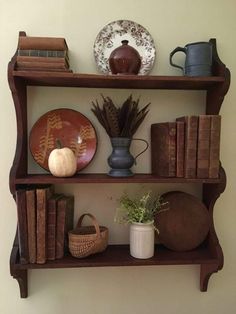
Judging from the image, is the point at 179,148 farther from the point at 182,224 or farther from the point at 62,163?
the point at 62,163

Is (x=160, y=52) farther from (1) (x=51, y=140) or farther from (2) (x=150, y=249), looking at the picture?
(2) (x=150, y=249)

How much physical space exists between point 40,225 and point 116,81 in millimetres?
557

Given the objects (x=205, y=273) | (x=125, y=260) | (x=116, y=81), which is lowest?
(x=205, y=273)

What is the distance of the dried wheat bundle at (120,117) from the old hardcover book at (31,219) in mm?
348

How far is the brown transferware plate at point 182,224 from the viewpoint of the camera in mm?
1095

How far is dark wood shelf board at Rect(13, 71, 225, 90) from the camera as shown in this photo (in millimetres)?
938

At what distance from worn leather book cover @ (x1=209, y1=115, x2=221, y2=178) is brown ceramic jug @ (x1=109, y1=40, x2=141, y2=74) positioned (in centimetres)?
34

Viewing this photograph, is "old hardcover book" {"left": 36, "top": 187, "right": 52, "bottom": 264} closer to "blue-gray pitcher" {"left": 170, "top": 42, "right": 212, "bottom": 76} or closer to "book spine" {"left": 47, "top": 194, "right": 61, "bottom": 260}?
"book spine" {"left": 47, "top": 194, "right": 61, "bottom": 260}

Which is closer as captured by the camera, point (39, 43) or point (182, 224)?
point (39, 43)

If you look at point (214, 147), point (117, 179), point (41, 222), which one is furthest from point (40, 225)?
point (214, 147)

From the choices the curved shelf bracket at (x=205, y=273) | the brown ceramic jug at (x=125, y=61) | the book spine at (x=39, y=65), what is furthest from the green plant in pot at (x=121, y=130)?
the curved shelf bracket at (x=205, y=273)

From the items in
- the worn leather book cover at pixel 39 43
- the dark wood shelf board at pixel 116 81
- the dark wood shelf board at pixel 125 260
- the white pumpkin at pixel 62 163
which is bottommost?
the dark wood shelf board at pixel 125 260

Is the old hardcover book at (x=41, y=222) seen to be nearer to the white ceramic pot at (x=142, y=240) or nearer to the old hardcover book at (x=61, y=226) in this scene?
the old hardcover book at (x=61, y=226)

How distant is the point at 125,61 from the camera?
98 cm
